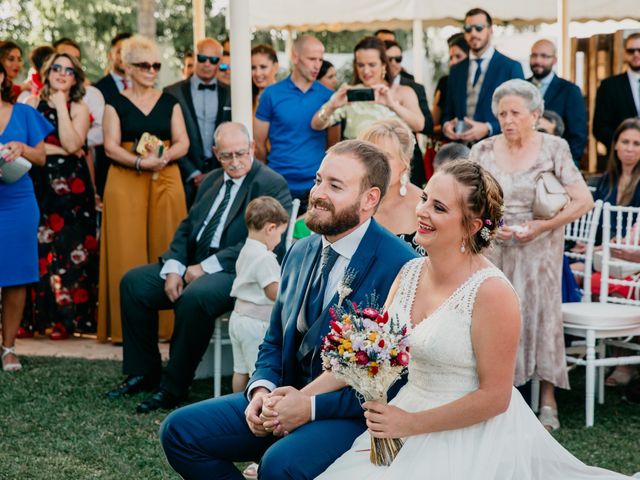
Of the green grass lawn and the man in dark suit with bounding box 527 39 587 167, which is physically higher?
the man in dark suit with bounding box 527 39 587 167

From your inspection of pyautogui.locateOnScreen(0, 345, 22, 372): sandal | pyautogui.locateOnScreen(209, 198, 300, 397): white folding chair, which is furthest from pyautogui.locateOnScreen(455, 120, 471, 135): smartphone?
pyautogui.locateOnScreen(0, 345, 22, 372): sandal

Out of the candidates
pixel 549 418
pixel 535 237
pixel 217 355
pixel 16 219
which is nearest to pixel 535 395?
pixel 549 418

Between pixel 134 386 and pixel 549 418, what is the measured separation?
8.25 feet

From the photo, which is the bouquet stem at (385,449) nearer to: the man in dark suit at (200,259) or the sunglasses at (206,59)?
the man in dark suit at (200,259)

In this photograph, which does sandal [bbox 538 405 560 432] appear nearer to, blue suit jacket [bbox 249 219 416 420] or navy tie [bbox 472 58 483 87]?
blue suit jacket [bbox 249 219 416 420]

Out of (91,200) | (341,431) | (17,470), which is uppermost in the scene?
(91,200)

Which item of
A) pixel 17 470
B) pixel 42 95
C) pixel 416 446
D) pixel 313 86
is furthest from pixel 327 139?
pixel 416 446

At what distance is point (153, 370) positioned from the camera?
6570 millimetres

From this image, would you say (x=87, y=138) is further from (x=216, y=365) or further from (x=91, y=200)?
(x=216, y=365)

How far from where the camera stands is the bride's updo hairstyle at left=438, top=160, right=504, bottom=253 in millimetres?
3395

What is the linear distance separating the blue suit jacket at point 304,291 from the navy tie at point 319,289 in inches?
1.4

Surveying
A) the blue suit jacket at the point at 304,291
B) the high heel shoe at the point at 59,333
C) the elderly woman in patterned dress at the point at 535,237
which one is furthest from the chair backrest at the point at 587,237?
the high heel shoe at the point at 59,333

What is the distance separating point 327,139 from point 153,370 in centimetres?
240

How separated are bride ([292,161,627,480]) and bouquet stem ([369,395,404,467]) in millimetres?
29
